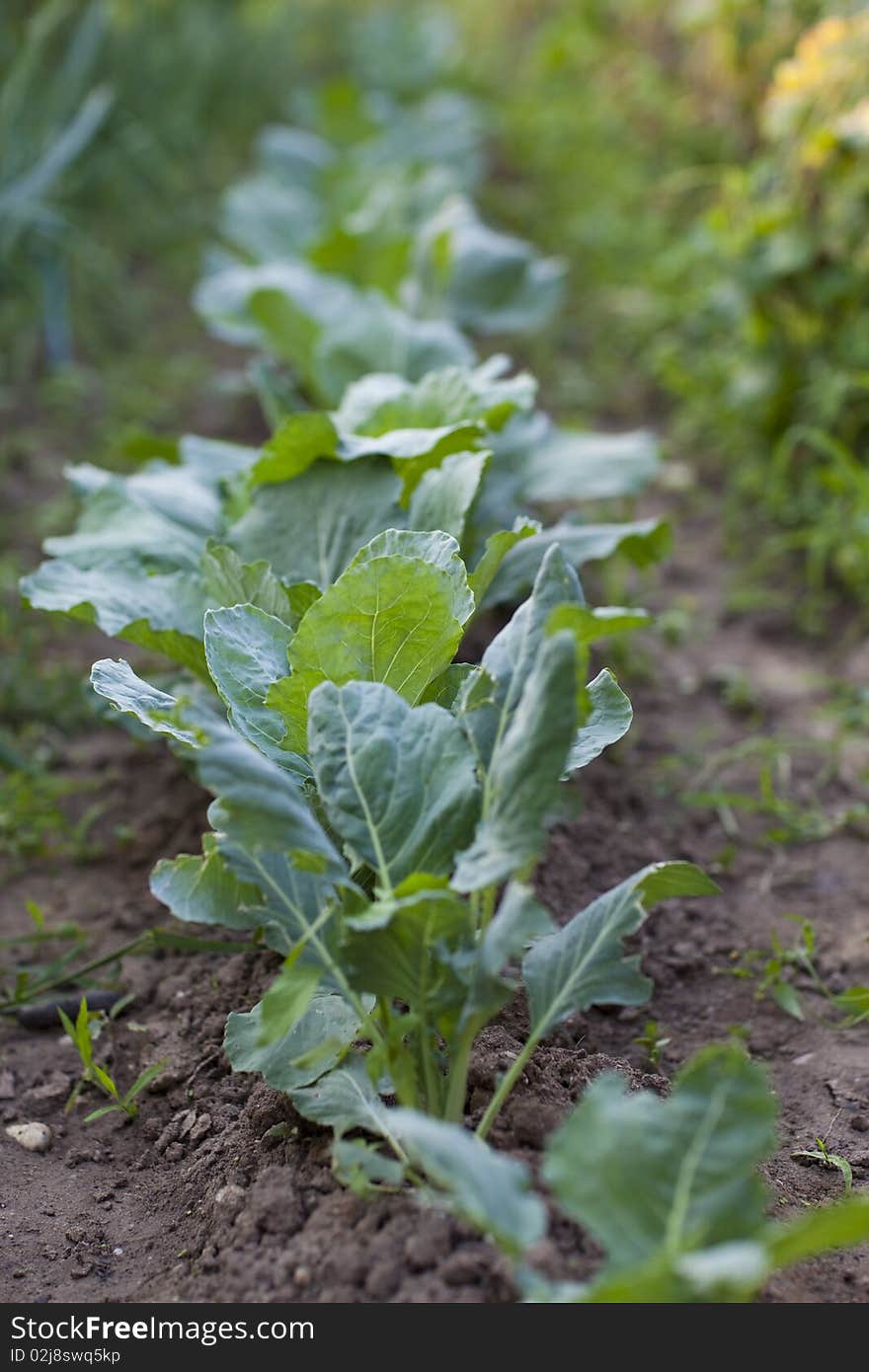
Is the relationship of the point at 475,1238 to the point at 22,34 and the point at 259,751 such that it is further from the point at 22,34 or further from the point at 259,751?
the point at 22,34

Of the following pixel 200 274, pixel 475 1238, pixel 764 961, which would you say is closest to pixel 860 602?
pixel 764 961

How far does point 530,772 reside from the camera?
1.32m

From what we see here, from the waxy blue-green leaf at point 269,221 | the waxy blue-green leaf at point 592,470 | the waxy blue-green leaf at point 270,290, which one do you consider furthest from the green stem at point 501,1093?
the waxy blue-green leaf at point 269,221

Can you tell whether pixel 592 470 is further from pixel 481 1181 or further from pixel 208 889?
pixel 481 1181

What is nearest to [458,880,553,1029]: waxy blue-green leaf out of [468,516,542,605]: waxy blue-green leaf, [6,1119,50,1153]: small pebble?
[468,516,542,605]: waxy blue-green leaf

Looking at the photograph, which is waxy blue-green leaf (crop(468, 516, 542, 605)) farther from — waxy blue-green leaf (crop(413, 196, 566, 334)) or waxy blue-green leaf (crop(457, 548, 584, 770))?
waxy blue-green leaf (crop(413, 196, 566, 334))

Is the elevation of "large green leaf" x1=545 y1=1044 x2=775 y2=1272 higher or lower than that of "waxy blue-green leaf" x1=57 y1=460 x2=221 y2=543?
lower

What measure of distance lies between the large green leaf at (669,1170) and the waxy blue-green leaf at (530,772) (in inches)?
10.7

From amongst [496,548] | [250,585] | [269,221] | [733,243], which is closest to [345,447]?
[250,585]

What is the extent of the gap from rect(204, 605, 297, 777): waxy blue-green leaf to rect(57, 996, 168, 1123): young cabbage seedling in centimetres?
41

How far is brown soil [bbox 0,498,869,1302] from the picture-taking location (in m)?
1.36

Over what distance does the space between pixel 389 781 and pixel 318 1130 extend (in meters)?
0.43

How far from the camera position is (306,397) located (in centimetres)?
377

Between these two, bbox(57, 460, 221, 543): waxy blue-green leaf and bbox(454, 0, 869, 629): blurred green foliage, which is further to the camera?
bbox(454, 0, 869, 629): blurred green foliage
